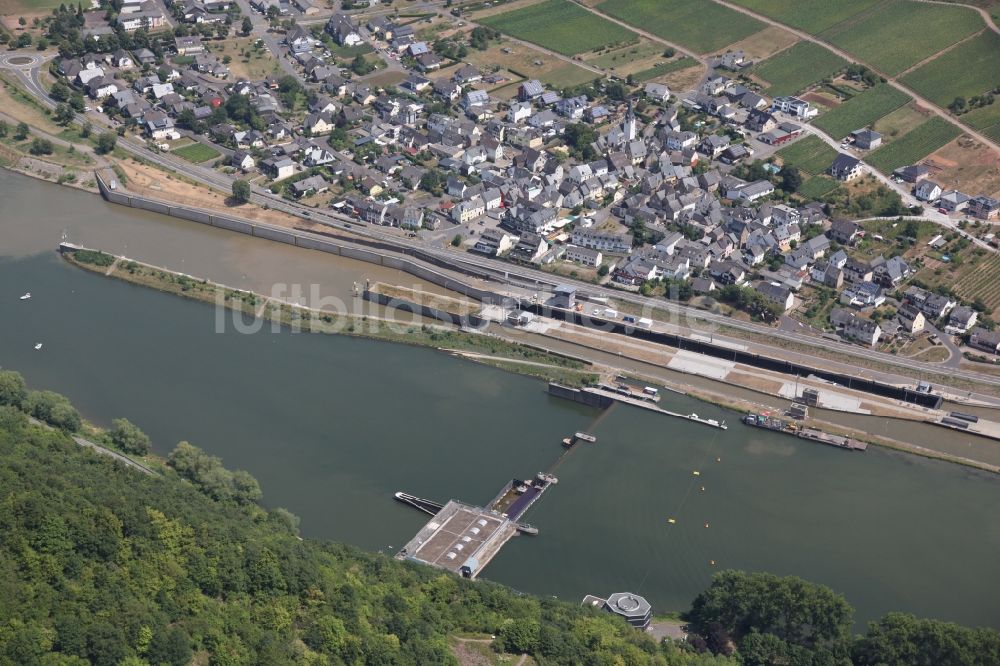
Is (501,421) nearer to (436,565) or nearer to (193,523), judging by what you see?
(436,565)

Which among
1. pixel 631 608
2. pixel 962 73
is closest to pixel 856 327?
pixel 631 608

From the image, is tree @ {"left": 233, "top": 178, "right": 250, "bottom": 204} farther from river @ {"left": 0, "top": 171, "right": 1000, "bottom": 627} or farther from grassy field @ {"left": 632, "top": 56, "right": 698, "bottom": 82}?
grassy field @ {"left": 632, "top": 56, "right": 698, "bottom": 82}

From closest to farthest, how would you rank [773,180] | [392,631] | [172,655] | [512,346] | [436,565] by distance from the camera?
[172,655] < [392,631] < [436,565] < [512,346] < [773,180]

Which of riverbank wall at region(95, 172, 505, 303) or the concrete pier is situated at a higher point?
riverbank wall at region(95, 172, 505, 303)

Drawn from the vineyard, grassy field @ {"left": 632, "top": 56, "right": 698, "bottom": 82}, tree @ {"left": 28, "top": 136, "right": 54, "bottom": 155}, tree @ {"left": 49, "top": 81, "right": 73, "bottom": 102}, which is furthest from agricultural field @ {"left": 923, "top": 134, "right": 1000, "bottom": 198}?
tree @ {"left": 49, "top": 81, "right": 73, "bottom": 102}

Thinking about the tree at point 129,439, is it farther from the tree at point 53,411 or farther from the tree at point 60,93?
the tree at point 60,93

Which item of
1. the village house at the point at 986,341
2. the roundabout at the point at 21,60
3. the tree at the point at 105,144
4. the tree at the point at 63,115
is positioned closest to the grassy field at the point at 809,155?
the village house at the point at 986,341

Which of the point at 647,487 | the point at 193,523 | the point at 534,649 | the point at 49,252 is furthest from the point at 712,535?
the point at 49,252
